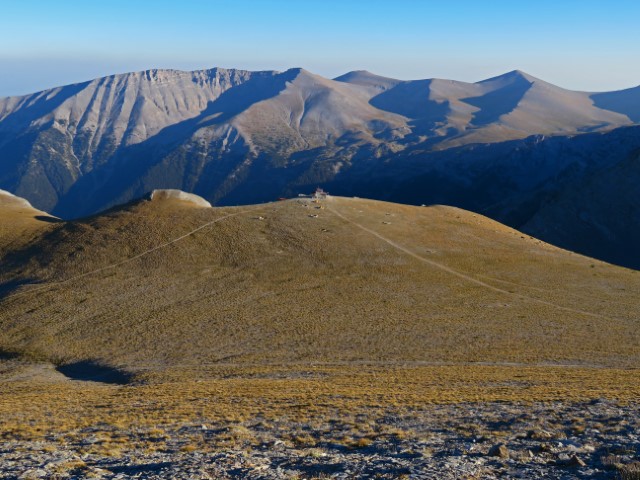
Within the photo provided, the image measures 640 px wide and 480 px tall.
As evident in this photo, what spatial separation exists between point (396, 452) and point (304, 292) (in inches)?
2064

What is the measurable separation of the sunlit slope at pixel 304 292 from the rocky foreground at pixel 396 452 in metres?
27.7

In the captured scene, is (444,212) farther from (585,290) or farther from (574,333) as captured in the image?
(574,333)

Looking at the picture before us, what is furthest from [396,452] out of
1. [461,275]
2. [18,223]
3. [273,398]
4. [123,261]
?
[18,223]

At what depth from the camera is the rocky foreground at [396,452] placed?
797 inches

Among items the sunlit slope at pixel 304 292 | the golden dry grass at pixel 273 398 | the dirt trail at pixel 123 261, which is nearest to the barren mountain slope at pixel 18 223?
the sunlit slope at pixel 304 292

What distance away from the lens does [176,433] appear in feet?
87.9

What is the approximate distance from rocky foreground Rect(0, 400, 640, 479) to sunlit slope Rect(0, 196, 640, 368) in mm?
27676

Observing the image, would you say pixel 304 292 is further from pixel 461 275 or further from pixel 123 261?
pixel 123 261

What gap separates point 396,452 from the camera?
22.8m

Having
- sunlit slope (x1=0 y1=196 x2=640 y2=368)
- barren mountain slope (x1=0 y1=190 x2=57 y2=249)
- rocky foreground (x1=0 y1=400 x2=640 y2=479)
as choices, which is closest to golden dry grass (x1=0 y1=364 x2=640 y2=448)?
rocky foreground (x1=0 y1=400 x2=640 y2=479)

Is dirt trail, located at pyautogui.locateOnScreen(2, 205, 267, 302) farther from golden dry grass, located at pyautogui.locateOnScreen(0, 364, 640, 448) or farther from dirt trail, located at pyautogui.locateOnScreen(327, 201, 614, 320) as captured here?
golden dry grass, located at pyautogui.locateOnScreen(0, 364, 640, 448)

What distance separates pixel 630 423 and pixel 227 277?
5945 centimetres

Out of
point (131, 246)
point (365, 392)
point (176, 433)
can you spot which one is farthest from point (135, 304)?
point (176, 433)

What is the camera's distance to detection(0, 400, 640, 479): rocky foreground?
20.2 m
